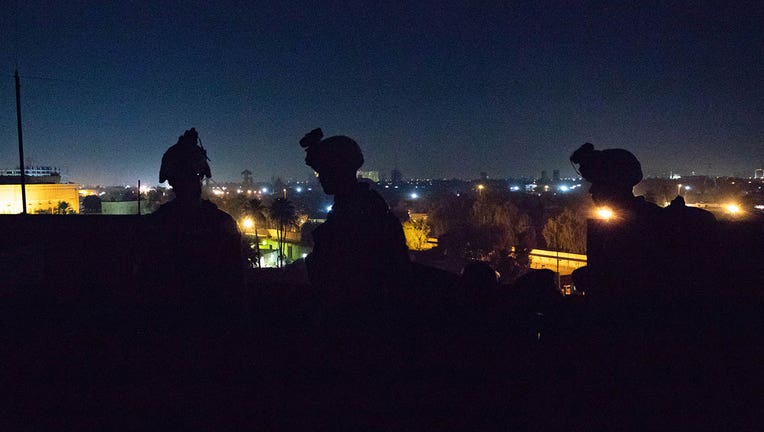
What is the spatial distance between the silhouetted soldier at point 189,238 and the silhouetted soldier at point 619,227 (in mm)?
3218

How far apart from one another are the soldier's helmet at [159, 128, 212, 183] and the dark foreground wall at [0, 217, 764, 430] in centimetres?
136

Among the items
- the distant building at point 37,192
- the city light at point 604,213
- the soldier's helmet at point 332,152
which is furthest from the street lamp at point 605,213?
the distant building at point 37,192

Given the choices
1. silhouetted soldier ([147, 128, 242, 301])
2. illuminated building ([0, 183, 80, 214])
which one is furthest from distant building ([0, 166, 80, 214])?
silhouetted soldier ([147, 128, 242, 301])

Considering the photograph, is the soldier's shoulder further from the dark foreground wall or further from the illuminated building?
the illuminated building

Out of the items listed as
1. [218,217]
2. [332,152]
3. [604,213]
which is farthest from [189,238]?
[604,213]

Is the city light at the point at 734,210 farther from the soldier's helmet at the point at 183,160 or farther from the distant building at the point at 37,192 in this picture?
the distant building at the point at 37,192

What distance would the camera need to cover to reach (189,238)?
13.8ft

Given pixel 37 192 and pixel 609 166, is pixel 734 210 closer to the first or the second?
pixel 609 166

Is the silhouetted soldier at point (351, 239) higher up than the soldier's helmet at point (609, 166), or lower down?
lower down

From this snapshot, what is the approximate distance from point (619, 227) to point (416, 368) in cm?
195

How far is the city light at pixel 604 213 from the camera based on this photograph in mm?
3512

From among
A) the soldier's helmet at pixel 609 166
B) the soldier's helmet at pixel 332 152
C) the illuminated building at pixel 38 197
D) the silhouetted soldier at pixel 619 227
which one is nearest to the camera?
the soldier's helmet at pixel 332 152

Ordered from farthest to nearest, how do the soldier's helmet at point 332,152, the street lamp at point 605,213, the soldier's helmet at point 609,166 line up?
the street lamp at point 605,213, the soldier's helmet at point 609,166, the soldier's helmet at point 332,152

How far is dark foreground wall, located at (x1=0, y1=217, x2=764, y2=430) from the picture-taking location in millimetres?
2236
